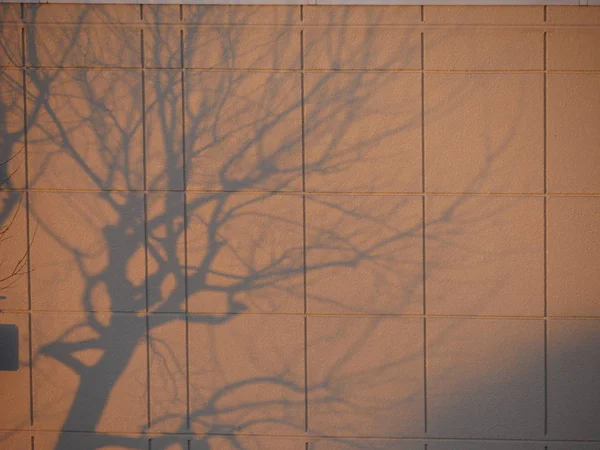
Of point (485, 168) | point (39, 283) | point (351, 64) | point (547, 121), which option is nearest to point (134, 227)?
point (39, 283)

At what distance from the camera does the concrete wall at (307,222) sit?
485 centimetres

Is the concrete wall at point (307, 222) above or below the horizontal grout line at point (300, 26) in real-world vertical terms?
below

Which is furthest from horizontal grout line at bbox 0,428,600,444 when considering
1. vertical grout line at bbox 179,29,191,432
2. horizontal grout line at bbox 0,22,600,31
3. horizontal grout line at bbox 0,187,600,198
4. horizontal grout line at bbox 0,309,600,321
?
horizontal grout line at bbox 0,22,600,31

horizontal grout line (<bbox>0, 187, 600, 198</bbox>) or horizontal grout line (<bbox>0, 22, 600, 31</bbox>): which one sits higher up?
horizontal grout line (<bbox>0, 22, 600, 31</bbox>)

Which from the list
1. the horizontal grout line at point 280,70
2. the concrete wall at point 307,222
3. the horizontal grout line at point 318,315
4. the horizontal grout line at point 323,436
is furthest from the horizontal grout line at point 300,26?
the horizontal grout line at point 323,436

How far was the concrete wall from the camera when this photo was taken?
4852 millimetres

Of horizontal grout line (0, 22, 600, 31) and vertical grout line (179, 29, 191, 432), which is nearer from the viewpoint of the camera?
horizontal grout line (0, 22, 600, 31)

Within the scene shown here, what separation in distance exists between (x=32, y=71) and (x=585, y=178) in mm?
5039

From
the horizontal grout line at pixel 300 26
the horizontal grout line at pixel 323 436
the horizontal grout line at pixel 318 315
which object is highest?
the horizontal grout line at pixel 300 26

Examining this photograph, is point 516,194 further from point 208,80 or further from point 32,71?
point 32,71

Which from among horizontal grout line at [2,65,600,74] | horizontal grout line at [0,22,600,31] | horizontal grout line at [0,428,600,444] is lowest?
horizontal grout line at [0,428,600,444]

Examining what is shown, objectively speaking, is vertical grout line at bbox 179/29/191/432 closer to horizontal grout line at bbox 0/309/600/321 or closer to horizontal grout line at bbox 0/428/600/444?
horizontal grout line at bbox 0/309/600/321

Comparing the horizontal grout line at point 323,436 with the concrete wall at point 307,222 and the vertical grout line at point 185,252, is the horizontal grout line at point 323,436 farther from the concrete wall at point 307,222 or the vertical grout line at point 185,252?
the vertical grout line at point 185,252

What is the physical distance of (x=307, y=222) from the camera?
16.1 feet
